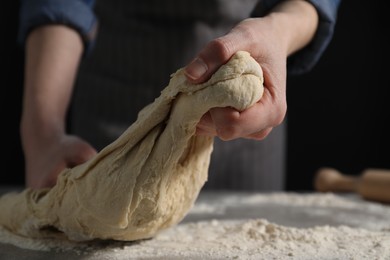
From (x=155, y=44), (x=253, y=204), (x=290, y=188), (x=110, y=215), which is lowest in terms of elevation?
(x=290, y=188)

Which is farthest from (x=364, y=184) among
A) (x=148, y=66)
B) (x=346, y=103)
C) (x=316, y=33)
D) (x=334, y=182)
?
(x=346, y=103)

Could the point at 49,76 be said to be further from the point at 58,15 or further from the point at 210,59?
the point at 210,59

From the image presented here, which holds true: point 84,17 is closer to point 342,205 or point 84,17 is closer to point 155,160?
point 155,160

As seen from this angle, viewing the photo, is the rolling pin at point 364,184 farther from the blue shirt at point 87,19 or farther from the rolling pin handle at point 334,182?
the blue shirt at point 87,19

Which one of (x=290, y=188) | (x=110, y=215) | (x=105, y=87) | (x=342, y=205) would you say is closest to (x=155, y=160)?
(x=110, y=215)

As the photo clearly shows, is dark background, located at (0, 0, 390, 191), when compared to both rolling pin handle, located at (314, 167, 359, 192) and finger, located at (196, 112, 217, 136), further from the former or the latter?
finger, located at (196, 112, 217, 136)

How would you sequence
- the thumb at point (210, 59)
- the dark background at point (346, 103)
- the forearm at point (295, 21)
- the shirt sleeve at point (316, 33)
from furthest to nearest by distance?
the dark background at point (346, 103), the shirt sleeve at point (316, 33), the forearm at point (295, 21), the thumb at point (210, 59)

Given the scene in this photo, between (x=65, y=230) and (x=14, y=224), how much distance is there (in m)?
0.12

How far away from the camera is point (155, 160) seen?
0.75 m

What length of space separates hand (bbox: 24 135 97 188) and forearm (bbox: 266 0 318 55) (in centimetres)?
37

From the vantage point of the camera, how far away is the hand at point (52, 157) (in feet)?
2.92

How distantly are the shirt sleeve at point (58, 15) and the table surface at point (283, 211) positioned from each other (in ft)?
1.59

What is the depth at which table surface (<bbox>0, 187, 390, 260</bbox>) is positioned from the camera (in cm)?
110

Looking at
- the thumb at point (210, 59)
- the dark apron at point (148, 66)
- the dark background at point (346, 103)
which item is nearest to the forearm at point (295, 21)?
the thumb at point (210, 59)
